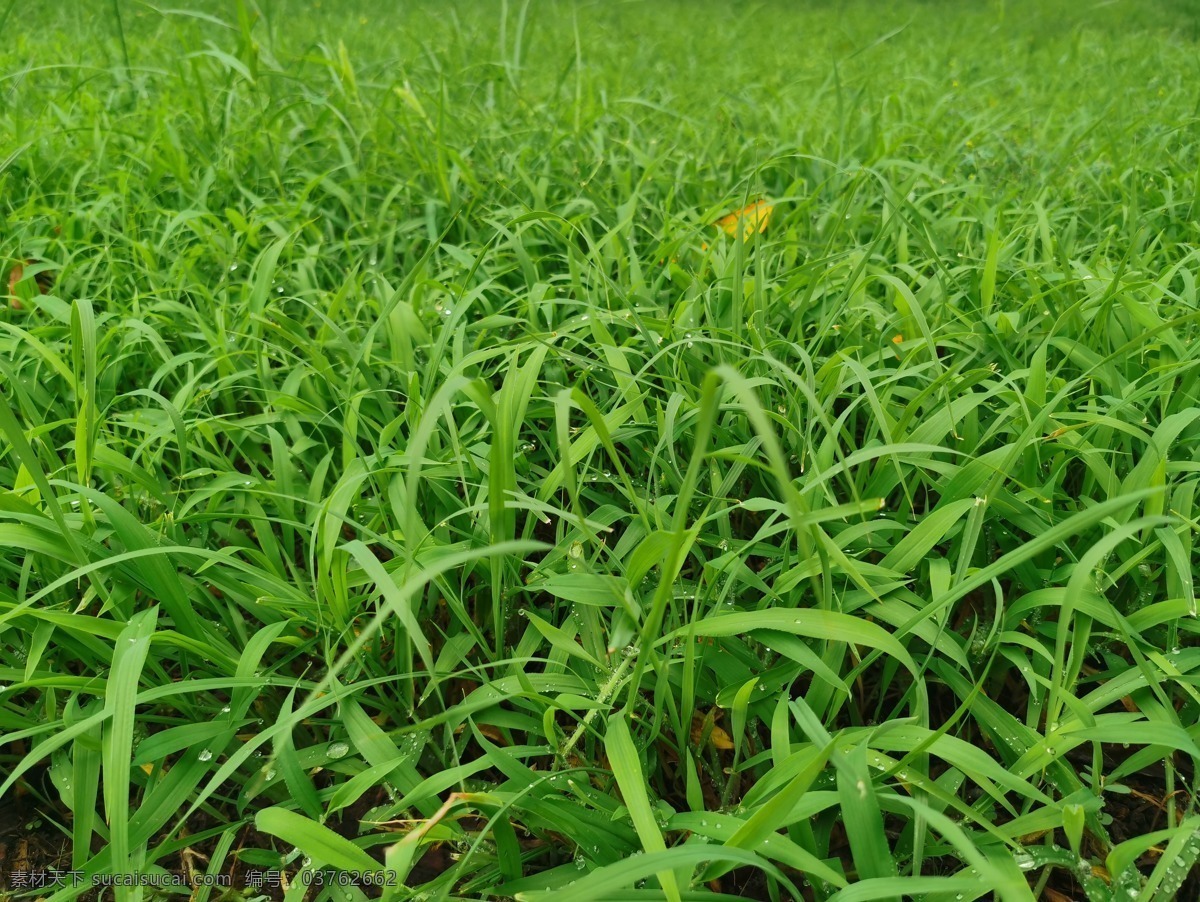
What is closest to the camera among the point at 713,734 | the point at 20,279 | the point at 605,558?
the point at 713,734

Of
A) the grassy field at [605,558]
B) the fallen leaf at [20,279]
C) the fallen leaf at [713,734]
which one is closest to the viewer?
the grassy field at [605,558]

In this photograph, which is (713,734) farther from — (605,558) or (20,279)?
(20,279)

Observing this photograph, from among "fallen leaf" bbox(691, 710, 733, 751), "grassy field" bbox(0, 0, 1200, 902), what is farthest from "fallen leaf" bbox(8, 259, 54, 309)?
"fallen leaf" bbox(691, 710, 733, 751)

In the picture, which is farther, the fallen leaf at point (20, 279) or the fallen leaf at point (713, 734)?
the fallen leaf at point (20, 279)

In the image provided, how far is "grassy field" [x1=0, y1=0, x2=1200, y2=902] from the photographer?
2.90 feet

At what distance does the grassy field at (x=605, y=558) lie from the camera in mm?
884

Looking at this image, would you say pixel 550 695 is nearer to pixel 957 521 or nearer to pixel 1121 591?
pixel 957 521

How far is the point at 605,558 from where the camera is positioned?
3.95ft

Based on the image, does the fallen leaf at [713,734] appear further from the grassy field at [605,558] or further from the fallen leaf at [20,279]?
the fallen leaf at [20,279]

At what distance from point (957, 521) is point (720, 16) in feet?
18.4

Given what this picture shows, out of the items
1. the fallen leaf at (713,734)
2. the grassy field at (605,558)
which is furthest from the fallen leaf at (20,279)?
the fallen leaf at (713,734)

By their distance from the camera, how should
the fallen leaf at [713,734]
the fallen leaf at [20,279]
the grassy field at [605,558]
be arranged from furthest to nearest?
the fallen leaf at [20,279]
the fallen leaf at [713,734]
the grassy field at [605,558]

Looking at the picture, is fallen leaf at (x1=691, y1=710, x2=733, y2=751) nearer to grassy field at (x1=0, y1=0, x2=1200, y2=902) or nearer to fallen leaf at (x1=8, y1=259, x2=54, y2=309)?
grassy field at (x1=0, y1=0, x2=1200, y2=902)

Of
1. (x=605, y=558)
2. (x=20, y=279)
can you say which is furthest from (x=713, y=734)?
(x=20, y=279)
